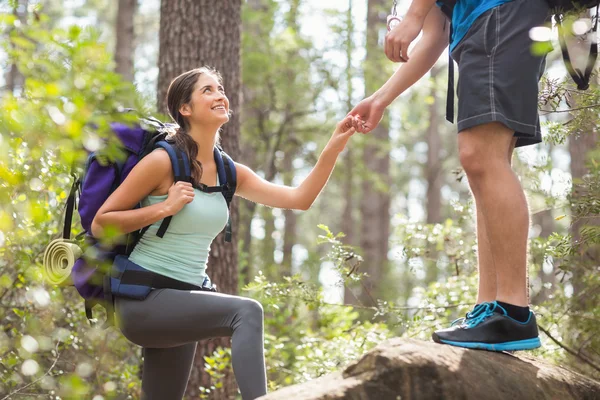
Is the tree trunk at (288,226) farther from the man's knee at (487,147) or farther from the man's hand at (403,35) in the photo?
the man's knee at (487,147)

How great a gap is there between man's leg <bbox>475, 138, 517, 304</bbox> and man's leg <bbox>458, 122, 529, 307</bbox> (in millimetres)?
169

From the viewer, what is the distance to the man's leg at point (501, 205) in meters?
3.11

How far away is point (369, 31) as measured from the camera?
570 inches

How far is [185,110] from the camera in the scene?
3.84m

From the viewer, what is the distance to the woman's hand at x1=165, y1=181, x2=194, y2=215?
3.30m

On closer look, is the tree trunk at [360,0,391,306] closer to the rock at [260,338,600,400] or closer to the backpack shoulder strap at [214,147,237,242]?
the backpack shoulder strap at [214,147,237,242]

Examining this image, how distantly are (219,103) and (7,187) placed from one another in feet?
5.84

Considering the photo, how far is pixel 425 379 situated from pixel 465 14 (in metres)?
1.79

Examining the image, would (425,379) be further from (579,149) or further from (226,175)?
(579,149)

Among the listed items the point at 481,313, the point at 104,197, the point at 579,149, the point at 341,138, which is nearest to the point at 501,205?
the point at 481,313

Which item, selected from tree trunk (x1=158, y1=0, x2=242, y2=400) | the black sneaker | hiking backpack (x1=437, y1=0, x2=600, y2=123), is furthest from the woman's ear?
tree trunk (x1=158, y1=0, x2=242, y2=400)

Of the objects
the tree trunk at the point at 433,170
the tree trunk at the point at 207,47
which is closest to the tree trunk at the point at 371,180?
the tree trunk at the point at 433,170

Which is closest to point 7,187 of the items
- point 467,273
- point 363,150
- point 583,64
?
point 583,64

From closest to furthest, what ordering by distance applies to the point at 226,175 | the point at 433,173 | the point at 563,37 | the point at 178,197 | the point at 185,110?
the point at 563,37, the point at 178,197, the point at 226,175, the point at 185,110, the point at 433,173
